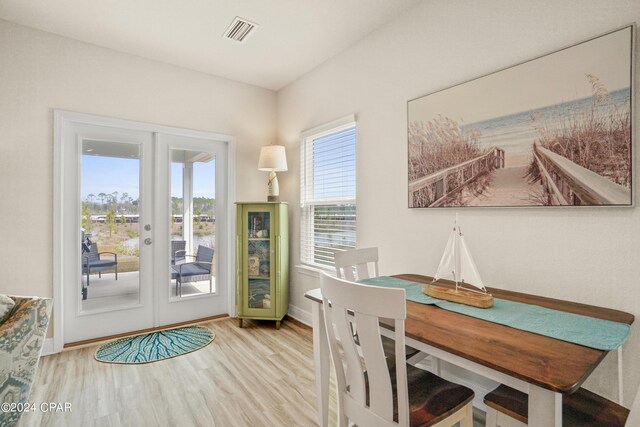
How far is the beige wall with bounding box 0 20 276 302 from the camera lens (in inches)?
106

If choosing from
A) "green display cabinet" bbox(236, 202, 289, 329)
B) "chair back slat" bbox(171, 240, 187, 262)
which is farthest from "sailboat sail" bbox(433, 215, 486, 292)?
"chair back slat" bbox(171, 240, 187, 262)

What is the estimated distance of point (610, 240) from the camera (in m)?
1.54

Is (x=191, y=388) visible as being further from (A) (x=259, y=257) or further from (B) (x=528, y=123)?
(B) (x=528, y=123)

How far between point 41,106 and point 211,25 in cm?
165

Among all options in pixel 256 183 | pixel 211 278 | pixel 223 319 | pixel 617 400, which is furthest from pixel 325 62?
pixel 617 400

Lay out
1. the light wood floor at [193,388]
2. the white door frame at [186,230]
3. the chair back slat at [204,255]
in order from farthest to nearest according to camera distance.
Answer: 1. the chair back slat at [204,255]
2. the white door frame at [186,230]
3. the light wood floor at [193,388]

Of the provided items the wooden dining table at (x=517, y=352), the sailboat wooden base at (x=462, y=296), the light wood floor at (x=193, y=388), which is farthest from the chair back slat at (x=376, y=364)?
the light wood floor at (x=193, y=388)

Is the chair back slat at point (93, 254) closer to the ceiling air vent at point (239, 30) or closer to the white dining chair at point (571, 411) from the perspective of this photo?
the ceiling air vent at point (239, 30)

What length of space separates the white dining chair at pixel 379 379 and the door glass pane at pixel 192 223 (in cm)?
267

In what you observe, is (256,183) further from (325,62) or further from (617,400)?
(617,400)

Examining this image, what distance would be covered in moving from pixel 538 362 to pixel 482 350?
154 millimetres

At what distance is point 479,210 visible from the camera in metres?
2.04

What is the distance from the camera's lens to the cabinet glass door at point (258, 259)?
357cm

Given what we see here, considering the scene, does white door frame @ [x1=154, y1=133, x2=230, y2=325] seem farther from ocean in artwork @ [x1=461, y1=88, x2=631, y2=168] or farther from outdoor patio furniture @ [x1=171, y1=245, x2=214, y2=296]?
ocean in artwork @ [x1=461, y1=88, x2=631, y2=168]
